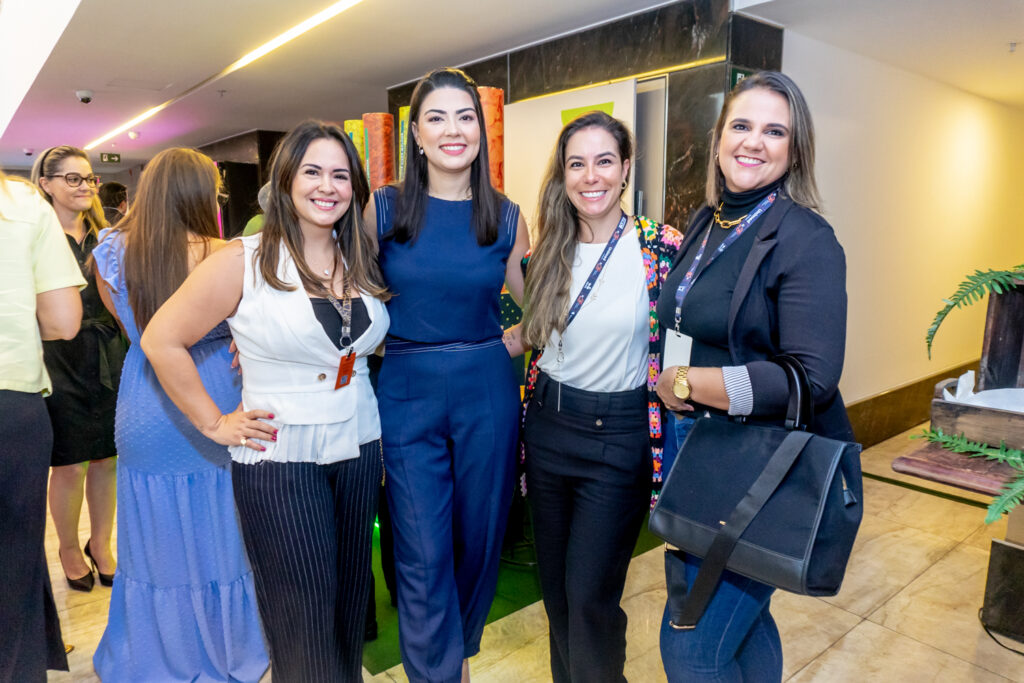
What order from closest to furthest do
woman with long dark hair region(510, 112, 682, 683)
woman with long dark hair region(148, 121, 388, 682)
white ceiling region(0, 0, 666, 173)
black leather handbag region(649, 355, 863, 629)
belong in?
black leather handbag region(649, 355, 863, 629), woman with long dark hair region(148, 121, 388, 682), woman with long dark hair region(510, 112, 682, 683), white ceiling region(0, 0, 666, 173)

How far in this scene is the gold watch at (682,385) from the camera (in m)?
1.26

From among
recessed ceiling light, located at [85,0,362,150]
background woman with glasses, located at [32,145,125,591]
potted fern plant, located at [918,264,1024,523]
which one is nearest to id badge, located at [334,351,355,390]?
potted fern plant, located at [918,264,1024,523]

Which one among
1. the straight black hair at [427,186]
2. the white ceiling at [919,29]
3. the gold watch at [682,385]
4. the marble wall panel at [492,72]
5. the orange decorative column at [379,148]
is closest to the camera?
the gold watch at [682,385]

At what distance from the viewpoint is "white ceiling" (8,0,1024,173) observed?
3662 mm

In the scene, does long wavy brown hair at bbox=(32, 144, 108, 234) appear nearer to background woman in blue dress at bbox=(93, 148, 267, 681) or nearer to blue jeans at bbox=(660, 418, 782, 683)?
background woman in blue dress at bbox=(93, 148, 267, 681)

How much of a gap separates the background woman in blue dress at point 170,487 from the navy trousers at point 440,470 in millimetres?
657

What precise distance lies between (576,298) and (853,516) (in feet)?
2.59

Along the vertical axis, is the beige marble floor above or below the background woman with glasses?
below

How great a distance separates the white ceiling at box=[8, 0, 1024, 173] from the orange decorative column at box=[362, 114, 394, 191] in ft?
3.90

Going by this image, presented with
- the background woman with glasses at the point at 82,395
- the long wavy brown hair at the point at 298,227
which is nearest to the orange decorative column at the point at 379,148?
the background woman with glasses at the point at 82,395

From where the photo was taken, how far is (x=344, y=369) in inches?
61.4

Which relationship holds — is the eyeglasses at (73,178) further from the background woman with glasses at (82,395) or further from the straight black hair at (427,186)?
the straight black hair at (427,186)

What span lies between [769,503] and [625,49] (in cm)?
372

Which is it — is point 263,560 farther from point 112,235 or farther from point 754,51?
point 754,51
